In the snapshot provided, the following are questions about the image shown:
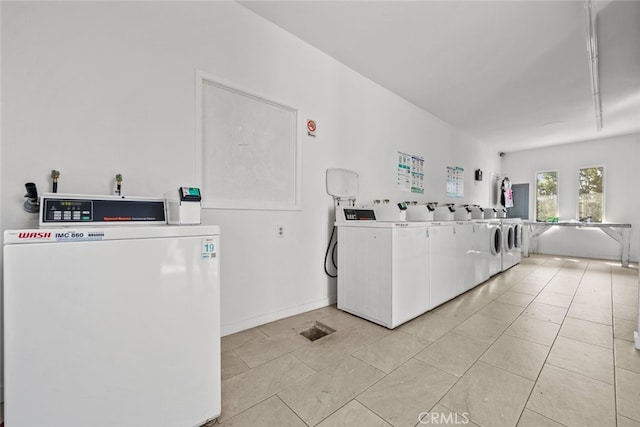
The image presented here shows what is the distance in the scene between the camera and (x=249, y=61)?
225 centimetres

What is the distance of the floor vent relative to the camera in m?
2.13

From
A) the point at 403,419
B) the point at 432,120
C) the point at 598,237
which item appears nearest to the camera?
the point at 403,419

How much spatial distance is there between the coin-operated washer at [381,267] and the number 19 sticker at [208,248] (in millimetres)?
1482

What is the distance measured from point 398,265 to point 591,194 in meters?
6.88

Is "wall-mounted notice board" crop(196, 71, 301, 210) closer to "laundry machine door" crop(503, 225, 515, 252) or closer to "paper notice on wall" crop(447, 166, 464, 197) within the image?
"paper notice on wall" crop(447, 166, 464, 197)

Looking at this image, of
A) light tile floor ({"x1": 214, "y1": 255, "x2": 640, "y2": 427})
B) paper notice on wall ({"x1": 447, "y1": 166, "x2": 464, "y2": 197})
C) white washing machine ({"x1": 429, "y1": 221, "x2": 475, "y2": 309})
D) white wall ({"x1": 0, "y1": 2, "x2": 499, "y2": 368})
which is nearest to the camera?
light tile floor ({"x1": 214, "y1": 255, "x2": 640, "y2": 427})

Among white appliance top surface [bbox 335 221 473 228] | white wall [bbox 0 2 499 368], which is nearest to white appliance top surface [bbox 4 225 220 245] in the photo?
white wall [bbox 0 2 499 368]

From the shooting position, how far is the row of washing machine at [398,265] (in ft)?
7.34

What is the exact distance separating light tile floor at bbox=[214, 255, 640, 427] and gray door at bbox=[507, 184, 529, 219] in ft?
16.2

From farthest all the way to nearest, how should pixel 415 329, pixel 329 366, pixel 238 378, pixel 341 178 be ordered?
pixel 341 178, pixel 415 329, pixel 329 366, pixel 238 378

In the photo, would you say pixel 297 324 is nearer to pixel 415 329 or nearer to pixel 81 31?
pixel 415 329

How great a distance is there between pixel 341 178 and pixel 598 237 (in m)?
6.96

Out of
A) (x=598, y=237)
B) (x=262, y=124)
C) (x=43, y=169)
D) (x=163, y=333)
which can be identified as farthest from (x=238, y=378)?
(x=598, y=237)

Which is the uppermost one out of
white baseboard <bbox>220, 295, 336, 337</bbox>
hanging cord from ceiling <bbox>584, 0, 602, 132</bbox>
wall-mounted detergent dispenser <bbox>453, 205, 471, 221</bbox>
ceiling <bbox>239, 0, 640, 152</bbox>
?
ceiling <bbox>239, 0, 640, 152</bbox>
